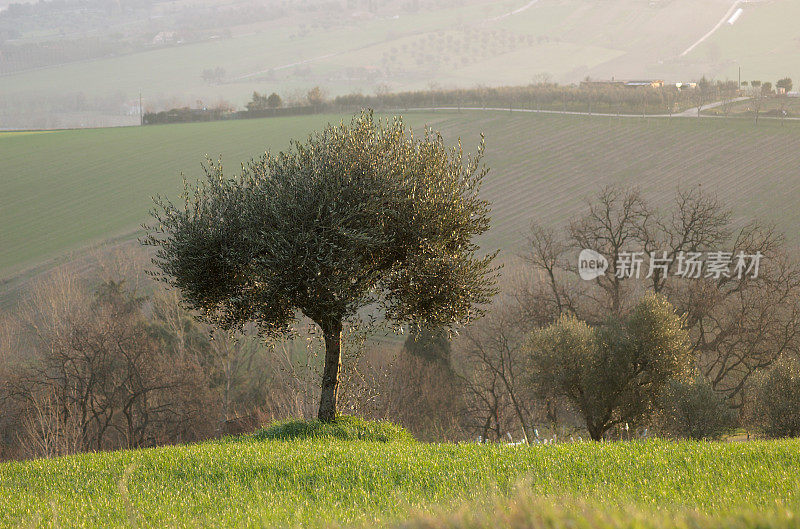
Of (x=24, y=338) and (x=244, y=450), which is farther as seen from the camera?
(x=24, y=338)

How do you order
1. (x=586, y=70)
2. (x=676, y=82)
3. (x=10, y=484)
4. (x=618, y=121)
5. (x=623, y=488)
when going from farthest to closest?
1. (x=586, y=70)
2. (x=676, y=82)
3. (x=618, y=121)
4. (x=10, y=484)
5. (x=623, y=488)

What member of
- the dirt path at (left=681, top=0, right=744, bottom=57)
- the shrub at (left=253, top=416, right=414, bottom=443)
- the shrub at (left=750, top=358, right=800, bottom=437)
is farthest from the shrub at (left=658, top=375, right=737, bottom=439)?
the dirt path at (left=681, top=0, right=744, bottom=57)

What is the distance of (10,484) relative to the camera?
1460 centimetres

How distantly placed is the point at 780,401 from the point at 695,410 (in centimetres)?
422

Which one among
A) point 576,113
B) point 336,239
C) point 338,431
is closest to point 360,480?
point 336,239

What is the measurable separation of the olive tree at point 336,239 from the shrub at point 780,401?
18.3 meters

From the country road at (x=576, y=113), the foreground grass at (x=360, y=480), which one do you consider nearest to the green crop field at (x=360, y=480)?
the foreground grass at (x=360, y=480)

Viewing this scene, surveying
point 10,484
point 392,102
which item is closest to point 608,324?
point 10,484

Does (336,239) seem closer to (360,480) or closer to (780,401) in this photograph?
(360,480)

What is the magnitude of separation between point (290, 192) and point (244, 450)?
29.3 ft

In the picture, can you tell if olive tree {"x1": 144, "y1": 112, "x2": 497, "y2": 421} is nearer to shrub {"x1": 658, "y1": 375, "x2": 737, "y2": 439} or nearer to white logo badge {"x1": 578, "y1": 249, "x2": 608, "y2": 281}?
shrub {"x1": 658, "y1": 375, "x2": 737, "y2": 439}

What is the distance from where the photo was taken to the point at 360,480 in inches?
528

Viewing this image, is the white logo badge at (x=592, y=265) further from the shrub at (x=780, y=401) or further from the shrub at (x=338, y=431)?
the shrub at (x=338, y=431)

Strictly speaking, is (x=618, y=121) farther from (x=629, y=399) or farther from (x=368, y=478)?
(x=368, y=478)
